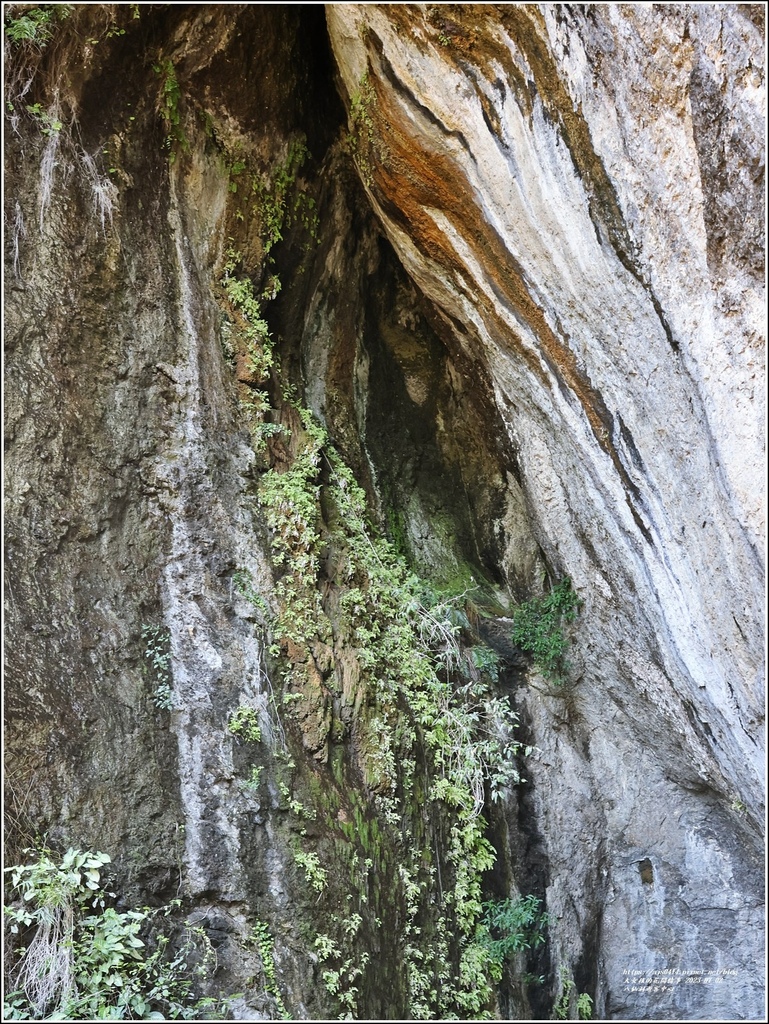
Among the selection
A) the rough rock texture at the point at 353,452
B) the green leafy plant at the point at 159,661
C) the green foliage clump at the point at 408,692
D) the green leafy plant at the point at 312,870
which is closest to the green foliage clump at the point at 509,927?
the green foliage clump at the point at 408,692

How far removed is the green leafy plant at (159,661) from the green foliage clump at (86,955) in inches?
32.2

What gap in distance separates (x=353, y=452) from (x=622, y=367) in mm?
2446

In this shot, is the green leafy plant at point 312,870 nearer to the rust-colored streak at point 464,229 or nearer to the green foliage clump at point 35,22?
the rust-colored streak at point 464,229

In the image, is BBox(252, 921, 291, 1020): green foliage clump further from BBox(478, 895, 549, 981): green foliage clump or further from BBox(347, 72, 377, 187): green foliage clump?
BBox(347, 72, 377, 187): green foliage clump

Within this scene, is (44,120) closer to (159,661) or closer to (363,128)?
(363,128)

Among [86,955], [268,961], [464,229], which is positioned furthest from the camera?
[464,229]

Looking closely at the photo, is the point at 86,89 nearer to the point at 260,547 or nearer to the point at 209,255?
the point at 209,255

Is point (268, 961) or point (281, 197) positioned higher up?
point (281, 197)

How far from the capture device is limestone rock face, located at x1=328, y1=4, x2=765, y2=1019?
130 inches

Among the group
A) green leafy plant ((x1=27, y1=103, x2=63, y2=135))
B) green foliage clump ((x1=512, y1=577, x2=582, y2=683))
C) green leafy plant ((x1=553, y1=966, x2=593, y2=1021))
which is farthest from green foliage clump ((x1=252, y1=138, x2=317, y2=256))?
green leafy plant ((x1=553, y1=966, x2=593, y2=1021))

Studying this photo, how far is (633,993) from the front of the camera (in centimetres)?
528

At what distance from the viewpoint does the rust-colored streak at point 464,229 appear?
13.5ft

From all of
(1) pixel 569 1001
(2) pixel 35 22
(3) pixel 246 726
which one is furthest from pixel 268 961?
(2) pixel 35 22

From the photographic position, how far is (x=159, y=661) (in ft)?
13.4
